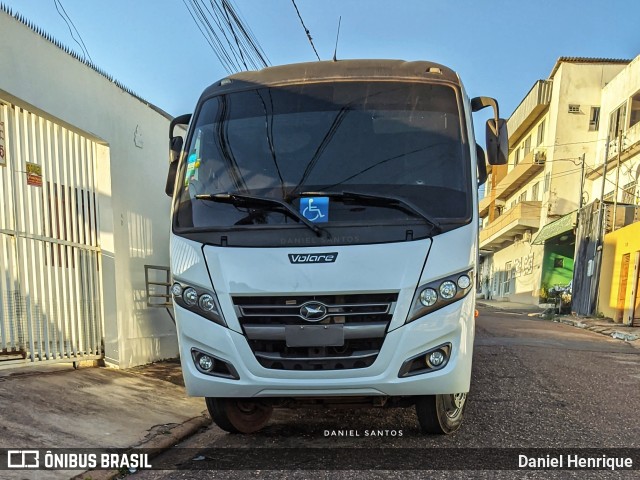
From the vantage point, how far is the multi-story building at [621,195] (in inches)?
537

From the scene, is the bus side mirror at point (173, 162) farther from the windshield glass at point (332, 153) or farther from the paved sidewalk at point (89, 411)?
the paved sidewalk at point (89, 411)

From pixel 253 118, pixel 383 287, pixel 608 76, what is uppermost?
pixel 608 76

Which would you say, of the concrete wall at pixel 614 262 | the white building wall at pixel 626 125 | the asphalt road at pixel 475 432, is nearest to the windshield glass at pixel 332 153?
the asphalt road at pixel 475 432

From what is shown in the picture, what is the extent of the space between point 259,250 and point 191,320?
0.64 m

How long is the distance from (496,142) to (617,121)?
20445mm

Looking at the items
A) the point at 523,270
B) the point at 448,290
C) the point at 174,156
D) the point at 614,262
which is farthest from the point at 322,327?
the point at 523,270

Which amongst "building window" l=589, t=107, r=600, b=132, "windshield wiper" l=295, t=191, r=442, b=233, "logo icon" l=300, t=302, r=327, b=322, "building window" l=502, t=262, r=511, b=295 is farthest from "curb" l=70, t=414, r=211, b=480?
"building window" l=502, t=262, r=511, b=295

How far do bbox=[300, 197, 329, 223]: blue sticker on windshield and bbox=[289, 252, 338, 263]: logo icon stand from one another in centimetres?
23

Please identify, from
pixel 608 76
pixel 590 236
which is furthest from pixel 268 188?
pixel 608 76

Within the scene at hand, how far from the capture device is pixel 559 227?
814 inches

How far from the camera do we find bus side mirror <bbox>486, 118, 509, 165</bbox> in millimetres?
3594

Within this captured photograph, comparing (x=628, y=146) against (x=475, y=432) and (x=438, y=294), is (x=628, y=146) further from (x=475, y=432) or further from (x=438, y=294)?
(x=438, y=294)

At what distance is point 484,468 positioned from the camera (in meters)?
2.90

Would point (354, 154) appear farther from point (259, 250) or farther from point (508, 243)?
point (508, 243)
